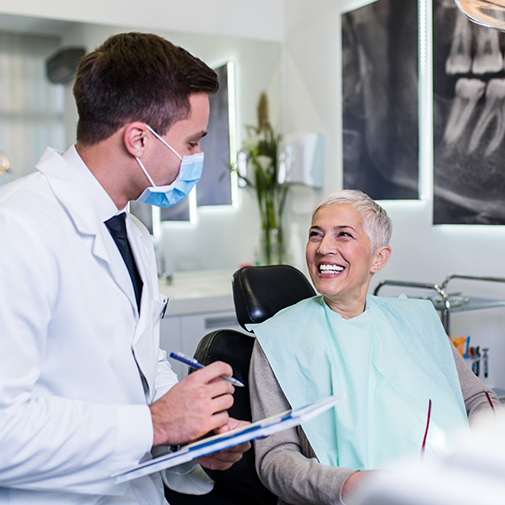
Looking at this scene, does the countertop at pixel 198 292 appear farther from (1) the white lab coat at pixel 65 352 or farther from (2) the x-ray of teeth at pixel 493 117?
(1) the white lab coat at pixel 65 352

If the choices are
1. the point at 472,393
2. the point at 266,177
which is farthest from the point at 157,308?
the point at 266,177

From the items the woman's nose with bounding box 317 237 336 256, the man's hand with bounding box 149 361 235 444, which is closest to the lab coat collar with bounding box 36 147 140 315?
the man's hand with bounding box 149 361 235 444

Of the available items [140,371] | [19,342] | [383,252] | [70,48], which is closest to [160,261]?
[70,48]

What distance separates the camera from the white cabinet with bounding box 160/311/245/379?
3002mm

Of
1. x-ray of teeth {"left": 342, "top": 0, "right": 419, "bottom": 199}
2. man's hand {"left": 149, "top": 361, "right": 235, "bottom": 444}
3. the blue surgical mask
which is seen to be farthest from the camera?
x-ray of teeth {"left": 342, "top": 0, "right": 419, "bottom": 199}

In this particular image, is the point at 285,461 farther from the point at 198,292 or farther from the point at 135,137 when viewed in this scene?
the point at 198,292

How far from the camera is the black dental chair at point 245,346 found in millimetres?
1476

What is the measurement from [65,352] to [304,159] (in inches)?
104

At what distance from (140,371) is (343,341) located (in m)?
0.65

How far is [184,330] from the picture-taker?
3.05 meters

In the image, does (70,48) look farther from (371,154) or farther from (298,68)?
(371,154)

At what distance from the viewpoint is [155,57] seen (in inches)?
43.3

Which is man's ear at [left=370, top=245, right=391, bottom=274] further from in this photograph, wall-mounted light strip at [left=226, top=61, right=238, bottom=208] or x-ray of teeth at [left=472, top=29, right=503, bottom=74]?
wall-mounted light strip at [left=226, top=61, right=238, bottom=208]

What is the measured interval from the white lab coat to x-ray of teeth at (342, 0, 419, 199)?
6.85 feet
